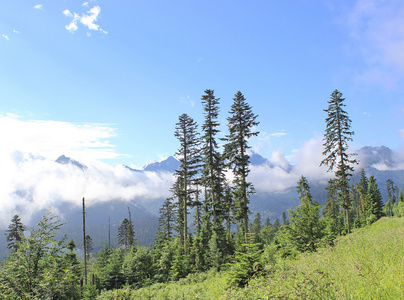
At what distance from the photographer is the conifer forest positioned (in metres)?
5.38

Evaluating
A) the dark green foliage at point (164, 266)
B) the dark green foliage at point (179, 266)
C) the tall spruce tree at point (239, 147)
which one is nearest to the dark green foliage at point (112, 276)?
the dark green foliage at point (164, 266)

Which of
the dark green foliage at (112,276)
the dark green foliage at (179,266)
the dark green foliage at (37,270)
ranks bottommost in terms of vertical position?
the dark green foliage at (112,276)

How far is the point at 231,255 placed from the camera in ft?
76.0

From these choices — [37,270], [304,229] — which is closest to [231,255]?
[304,229]

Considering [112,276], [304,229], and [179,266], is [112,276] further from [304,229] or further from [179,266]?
[304,229]

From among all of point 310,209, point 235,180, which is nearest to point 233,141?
point 235,180

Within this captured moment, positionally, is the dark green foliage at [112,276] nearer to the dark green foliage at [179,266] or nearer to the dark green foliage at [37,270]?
the dark green foliage at [179,266]

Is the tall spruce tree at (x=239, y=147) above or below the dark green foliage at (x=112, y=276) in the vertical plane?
above

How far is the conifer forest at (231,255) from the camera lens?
5.38 meters

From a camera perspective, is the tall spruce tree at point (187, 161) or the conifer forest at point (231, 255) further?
the tall spruce tree at point (187, 161)

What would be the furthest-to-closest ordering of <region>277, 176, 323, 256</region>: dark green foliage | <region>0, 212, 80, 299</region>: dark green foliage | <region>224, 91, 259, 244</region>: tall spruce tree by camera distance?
<region>224, 91, 259, 244</region>: tall spruce tree, <region>277, 176, 323, 256</region>: dark green foliage, <region>0, 212, 80, 299</region>: dark green foliage

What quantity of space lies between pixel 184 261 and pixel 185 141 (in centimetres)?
1407

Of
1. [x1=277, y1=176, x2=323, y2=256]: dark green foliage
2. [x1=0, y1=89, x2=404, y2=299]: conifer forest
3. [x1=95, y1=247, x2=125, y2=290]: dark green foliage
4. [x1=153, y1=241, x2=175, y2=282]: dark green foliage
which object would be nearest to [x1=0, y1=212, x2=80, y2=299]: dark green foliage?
[x1=0, y1=89, x2=404, y2=299]: conifer forest

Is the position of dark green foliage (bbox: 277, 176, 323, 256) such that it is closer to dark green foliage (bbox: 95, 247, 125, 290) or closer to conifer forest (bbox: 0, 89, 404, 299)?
conifer forest (bbox: 0, 89, 404, 299)
